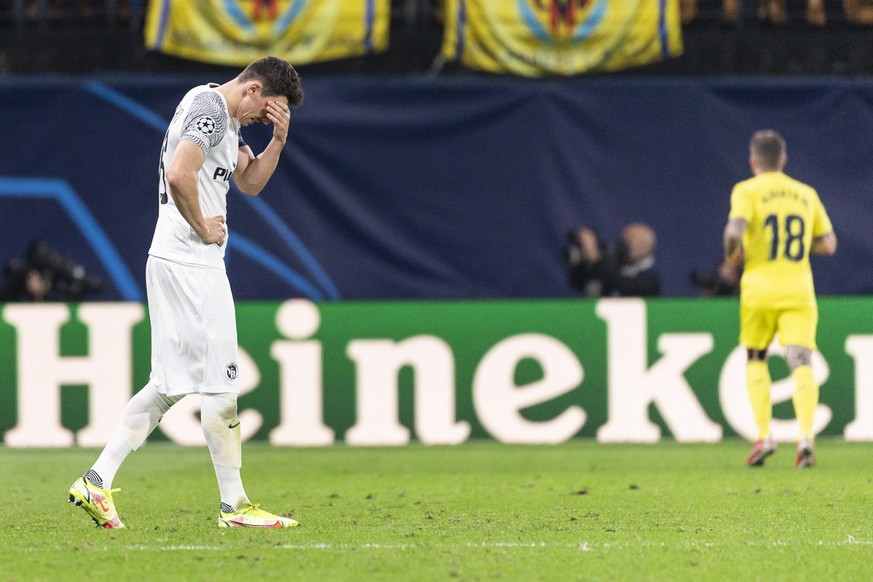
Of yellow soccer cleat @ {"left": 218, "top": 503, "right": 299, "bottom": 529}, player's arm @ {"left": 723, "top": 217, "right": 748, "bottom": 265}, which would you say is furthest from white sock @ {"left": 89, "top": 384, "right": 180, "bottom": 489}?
player's arm @ {"left": 723, "top": 217, "right": 748, "bottom": 265}

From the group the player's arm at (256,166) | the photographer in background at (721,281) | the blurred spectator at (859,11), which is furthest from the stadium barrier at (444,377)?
the player's arm at (256,166)

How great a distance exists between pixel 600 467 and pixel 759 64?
19.2ft

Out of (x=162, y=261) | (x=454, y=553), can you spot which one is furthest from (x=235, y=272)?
(x=454, y=553)

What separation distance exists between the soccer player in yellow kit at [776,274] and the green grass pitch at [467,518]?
0.42m

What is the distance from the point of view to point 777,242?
934cm

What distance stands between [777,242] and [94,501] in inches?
187

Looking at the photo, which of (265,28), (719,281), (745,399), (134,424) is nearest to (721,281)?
(719,281)

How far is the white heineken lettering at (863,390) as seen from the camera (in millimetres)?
11164

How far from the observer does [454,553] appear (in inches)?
225

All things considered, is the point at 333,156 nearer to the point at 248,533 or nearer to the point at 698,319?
the point at 698,319

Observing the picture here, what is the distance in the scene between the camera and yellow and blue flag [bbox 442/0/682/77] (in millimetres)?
13297

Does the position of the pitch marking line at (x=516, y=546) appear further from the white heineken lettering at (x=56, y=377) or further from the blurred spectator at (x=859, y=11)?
the blurred spectator at (x=859, y=11)

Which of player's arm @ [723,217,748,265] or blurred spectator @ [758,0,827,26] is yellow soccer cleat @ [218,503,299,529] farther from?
blurred spectator @ [758,0,827,26]

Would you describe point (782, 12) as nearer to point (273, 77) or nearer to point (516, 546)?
point (273, 77)
